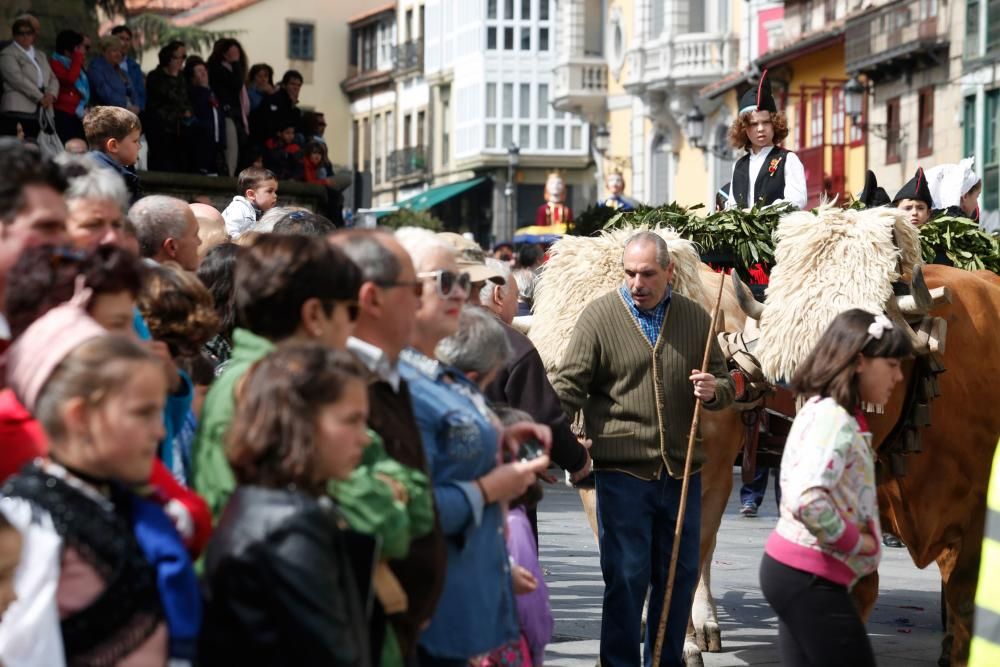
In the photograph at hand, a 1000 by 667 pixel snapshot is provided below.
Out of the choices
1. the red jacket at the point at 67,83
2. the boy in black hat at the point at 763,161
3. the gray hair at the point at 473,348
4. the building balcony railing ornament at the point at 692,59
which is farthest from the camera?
the building balcony railing ornament at the point at 692,59

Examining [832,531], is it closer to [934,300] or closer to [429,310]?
Answer: [429,310]

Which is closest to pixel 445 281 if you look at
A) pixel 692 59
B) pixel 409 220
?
pixel 692 59

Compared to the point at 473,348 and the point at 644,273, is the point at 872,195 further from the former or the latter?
the point at 473,348

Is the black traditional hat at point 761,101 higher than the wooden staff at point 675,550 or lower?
higher

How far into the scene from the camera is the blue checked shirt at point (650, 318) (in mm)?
9281

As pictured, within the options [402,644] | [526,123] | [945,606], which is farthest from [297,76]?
[526,123]

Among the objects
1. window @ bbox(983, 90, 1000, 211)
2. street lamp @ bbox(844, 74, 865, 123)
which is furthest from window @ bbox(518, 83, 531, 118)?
window @ bbox(983, 90, 1000, 211)

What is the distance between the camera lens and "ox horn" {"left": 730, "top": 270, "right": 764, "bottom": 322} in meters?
9.73

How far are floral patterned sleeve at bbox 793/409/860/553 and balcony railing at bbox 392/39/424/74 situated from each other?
258 feet

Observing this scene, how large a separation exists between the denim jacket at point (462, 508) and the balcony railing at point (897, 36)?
1458 inches

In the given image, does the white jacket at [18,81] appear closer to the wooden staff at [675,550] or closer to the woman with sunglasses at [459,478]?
the wooden staff at [675,550]

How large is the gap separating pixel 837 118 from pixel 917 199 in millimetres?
35940

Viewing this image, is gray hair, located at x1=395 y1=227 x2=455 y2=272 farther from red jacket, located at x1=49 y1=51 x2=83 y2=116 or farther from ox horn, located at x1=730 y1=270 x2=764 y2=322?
red jacket, located at x1=49 y1=51 x2=83 y2=116

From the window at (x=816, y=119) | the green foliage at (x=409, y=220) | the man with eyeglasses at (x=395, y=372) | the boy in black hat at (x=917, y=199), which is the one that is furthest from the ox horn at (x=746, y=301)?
the green foliage at (x=409, y=220)
